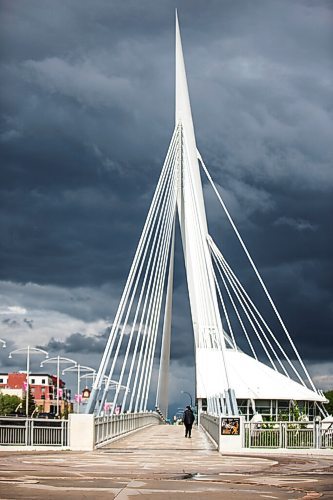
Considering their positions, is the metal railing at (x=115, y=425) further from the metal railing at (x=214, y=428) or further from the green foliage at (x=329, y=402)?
the green foliage at (x=329, y=402)

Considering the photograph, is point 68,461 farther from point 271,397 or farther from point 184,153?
point 271,397

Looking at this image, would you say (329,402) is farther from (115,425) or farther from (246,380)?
(115,425)

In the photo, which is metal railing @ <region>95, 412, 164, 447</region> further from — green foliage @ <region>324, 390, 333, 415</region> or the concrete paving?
green foliage @ <region>324, 390, 333, 415</region>

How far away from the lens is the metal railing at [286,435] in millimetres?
28219

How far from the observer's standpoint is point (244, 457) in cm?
2511

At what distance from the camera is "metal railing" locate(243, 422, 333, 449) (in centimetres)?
2822

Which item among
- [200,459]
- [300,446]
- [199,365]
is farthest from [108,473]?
[199,365]

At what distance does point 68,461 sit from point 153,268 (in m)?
24.7

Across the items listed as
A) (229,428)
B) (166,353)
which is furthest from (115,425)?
(166,353)

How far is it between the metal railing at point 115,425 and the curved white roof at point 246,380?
53.8 feet

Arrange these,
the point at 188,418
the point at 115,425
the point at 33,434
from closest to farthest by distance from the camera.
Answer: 1. the point at 33,434
2. the point at 115,425
3. the point at 188,418

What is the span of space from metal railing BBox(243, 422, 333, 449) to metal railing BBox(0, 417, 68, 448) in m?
5.66

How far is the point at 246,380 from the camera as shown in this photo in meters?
75.5

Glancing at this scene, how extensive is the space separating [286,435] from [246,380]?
47391 millimetres
